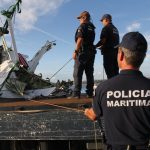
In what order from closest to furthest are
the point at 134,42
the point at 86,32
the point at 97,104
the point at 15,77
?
1. the point at 134,42
2. the point at 97,104
3. the point at 86,32
4. the point at 15,77

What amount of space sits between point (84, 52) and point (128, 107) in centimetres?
406

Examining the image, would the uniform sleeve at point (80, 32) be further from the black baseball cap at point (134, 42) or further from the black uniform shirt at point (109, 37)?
the black baseball cap at point (134, 42)

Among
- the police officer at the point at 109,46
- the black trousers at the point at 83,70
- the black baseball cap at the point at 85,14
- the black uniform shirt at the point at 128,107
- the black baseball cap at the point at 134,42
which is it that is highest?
the black baseball cap at the point at 85,14

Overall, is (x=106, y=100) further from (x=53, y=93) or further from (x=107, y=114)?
(x=53, y=93)

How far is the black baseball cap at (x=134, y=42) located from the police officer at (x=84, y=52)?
376cm

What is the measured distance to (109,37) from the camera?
7578mm

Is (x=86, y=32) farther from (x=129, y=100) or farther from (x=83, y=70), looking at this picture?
(x=129, y=100)

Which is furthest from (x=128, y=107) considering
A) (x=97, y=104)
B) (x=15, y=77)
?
(x=15, y=77)

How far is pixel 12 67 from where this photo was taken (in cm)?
998

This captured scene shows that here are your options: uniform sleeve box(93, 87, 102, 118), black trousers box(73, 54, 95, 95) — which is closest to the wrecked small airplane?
black trousers box(73, 54, 95, 95)

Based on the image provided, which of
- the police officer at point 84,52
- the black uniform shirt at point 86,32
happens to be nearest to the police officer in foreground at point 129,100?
the police officer at point 84,52

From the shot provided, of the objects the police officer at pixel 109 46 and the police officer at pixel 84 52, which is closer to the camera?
the police officer at pixel 84 52

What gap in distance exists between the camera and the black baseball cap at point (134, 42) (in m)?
3.04

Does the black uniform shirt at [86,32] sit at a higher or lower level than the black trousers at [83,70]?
higher
